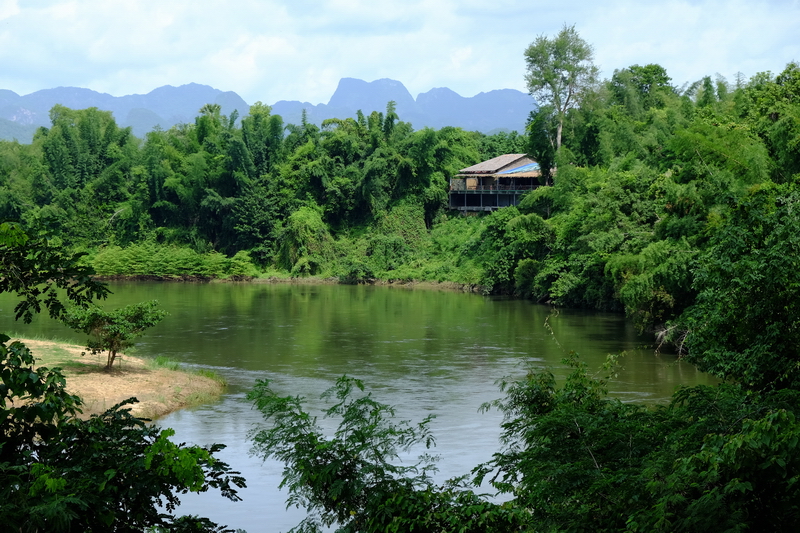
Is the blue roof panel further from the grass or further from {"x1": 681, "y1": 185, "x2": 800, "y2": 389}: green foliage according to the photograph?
{"x1": 681, "y1": 185, "x2": 800, "y2": 389}: green foliage

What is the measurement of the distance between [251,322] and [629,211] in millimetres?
13398

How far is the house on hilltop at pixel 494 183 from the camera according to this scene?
4650 centimetres

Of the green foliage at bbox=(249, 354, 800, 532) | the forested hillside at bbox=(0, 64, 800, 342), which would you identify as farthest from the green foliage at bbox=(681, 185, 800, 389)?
the forested hillside at bbox=(0, 64, 800, 342)

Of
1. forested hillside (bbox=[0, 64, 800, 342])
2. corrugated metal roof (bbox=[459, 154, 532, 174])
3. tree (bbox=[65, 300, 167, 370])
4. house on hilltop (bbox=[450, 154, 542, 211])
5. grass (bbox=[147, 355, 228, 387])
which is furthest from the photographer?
corrugated metal roof (bbox=[459, 154, 532, 174])

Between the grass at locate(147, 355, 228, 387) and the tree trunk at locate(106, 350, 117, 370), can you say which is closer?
the tree trunk at locate(106, 350, 117, 370)

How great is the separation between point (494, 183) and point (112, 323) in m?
34.1

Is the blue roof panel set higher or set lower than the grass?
higher

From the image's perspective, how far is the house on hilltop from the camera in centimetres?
4650

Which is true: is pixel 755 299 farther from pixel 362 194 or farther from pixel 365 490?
pixel 362 194

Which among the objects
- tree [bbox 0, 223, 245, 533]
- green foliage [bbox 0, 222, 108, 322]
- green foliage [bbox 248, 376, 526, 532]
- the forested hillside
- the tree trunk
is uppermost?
the forested hillside

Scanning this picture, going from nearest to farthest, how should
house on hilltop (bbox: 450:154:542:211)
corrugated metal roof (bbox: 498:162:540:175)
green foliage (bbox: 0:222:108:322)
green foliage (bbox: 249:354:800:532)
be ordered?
green foliage (bbox: 249:354:800:532)
green foliage (bbox: 0:222:108:322)
corrugated metal roof (bbox: 498:162:540:175)
house on hilltop (bbox: 450:154:542:211)

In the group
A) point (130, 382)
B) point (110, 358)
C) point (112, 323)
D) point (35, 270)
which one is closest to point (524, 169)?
point (110, 358)

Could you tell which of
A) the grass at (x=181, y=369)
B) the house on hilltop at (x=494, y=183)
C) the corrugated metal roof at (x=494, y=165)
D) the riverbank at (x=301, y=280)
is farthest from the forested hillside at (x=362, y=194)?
the grass at (x=181, y=369)

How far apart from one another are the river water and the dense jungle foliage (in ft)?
2.72
